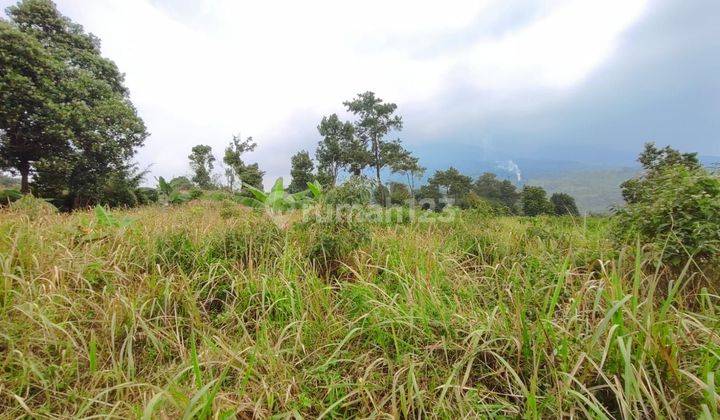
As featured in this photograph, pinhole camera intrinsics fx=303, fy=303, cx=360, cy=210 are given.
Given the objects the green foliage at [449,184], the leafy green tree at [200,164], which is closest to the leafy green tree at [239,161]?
the leafy green tree at [200,164]

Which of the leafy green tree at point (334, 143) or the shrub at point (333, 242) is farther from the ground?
the leafy green tree at point (334, 143)

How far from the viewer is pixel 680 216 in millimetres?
2318

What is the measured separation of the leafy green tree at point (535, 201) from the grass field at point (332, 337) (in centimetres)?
2082

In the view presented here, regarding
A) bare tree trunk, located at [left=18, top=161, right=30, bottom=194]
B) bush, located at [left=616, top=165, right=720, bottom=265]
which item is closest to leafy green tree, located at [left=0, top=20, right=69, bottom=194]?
bare tree trunk, located at [left=18, top=161, right=30, bottom=194]

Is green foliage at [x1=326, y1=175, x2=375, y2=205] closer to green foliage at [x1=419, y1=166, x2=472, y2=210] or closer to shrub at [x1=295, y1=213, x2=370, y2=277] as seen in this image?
shrub at [x1=295, y1=213, x2=370, y2=277]

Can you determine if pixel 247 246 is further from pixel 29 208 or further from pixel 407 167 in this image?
pixel 407 167

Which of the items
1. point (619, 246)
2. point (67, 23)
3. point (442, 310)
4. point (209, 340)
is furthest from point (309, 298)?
point (67, 23)

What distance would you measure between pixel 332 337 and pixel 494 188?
37.2 m

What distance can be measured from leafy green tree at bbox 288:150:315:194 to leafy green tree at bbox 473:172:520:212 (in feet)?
60.3

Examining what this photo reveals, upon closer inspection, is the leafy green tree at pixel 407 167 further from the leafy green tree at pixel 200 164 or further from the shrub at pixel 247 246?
the shrub at pixel 247 246

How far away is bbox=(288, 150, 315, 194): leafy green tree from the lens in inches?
1079

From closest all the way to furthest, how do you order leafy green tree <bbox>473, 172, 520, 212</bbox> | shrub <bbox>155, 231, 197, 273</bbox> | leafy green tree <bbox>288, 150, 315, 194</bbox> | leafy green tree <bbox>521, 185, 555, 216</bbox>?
shrub <bbox>155, 231, 197, 273</bbox> < leafy green tree <bbox>521, 185, 555, 216</bbox> < leafy green tree <bbox>288, 150, 315, 194</bbox> < leafy green tree <bbox>473, 172, 520, 212</bbox>

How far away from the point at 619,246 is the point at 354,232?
2.42 metres

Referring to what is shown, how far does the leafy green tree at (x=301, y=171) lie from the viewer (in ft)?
89.9
